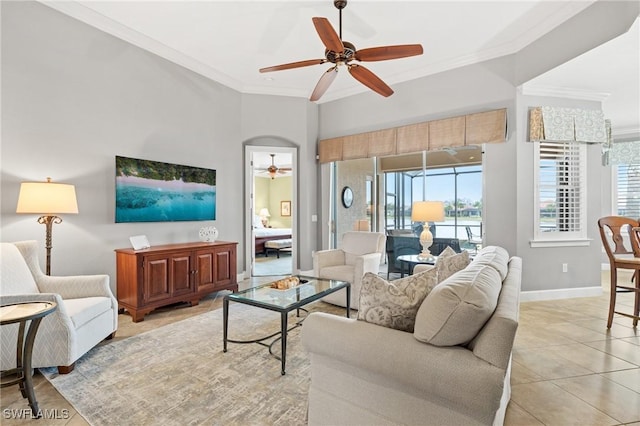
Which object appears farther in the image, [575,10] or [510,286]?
[575,10]

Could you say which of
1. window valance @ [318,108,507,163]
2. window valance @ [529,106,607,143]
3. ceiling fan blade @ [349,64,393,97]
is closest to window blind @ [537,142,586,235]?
window valance @ [529,106,607,143]

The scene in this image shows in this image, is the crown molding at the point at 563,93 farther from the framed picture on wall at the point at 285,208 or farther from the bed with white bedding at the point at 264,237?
the framed picture on wall at the point at 285,208

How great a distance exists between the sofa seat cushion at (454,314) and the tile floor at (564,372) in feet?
3.28

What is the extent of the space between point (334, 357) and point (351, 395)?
0.19 metres

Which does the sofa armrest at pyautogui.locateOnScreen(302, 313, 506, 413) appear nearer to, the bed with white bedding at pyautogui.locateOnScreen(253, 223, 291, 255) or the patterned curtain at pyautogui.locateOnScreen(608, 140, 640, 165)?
the bed with white bedding at pyautogui.locateOnScreen(253, 223, 291, 255)

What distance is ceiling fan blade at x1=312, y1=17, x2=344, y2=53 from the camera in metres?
2.53

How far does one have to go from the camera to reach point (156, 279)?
3629 mm

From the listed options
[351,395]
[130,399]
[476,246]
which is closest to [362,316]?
[351,395]

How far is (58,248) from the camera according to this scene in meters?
3.32

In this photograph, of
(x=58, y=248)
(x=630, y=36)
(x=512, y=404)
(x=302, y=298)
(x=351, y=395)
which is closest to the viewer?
(x=351, y=395)

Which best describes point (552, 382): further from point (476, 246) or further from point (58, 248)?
point (58, 248)

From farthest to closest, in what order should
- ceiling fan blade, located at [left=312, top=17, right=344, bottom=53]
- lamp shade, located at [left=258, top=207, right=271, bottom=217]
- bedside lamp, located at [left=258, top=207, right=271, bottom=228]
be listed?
lamp shade, located at [left=258, top=207, right=271, bottom=217] → bedside lamp, located at [left=258, top=207, right=271, bottom=228] → ceiling fan blade, located at [left=312, top=17, right=344, bottom=53]

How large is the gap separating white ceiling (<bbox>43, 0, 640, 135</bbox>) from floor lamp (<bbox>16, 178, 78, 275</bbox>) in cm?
195

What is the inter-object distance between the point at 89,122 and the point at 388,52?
10.8 ft
